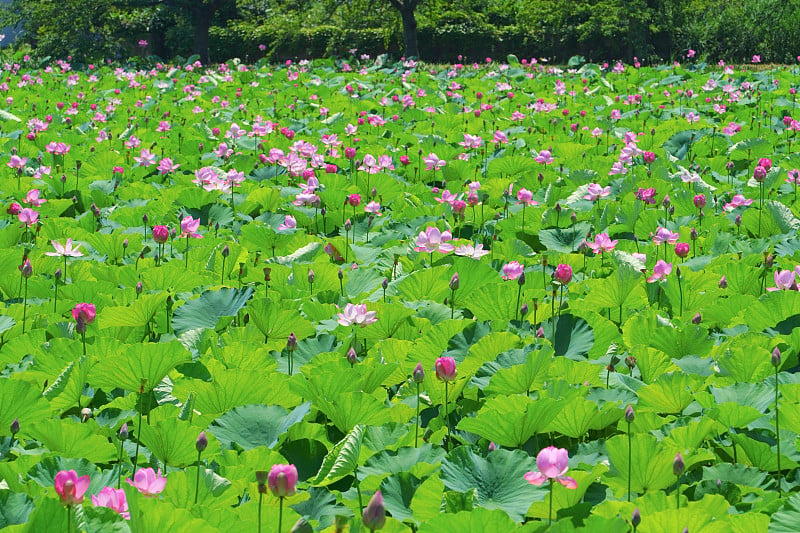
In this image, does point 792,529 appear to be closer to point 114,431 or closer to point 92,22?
point 114,431

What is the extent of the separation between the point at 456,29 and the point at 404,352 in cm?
1394

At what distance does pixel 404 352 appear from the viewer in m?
2.00

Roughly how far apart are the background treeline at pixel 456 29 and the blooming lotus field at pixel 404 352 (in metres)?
10.2

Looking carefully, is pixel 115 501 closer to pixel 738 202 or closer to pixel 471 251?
pixel 471 251

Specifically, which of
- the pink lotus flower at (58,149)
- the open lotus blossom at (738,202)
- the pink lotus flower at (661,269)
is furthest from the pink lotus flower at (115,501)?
the pink lotus flower at (58,149)

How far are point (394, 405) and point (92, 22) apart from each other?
54.6 ft

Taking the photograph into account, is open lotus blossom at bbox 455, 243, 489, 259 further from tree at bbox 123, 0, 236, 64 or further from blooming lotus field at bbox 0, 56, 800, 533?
tree at bbox 123, 0, 236, 64

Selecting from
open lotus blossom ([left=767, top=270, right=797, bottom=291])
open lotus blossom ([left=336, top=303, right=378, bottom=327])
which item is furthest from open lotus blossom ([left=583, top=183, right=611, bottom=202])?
open lotus blossom ([left=336, top=303, right=378, bottom=327])

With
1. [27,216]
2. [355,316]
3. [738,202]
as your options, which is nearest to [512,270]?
[355,316]

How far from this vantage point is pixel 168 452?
5.05 ft

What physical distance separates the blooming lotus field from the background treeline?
10.2 m

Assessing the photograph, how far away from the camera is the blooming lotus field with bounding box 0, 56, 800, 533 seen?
1371mm

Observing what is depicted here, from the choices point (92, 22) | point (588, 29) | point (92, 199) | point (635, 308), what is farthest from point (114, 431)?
point (92, 22)

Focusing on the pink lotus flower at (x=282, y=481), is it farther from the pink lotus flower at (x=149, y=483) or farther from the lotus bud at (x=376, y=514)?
the pink lotus flower at (x=149, y=483)
